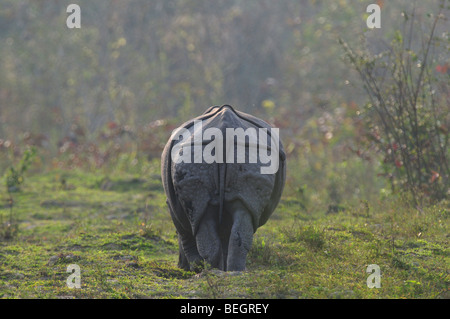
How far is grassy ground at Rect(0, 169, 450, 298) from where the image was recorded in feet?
15.9

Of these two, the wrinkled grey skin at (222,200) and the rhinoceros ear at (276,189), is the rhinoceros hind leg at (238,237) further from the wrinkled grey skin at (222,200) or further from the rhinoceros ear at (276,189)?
the rhinoceros ear at (276,189)

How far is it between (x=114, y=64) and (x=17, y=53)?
126 inches

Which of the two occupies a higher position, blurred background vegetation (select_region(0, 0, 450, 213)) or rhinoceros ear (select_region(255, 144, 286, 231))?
blurred background vegetation (select_region(0, 0, 450, 213))

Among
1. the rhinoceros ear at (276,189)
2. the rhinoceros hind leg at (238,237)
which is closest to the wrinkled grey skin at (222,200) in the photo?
the rhinoceros hind leg at (238,237)

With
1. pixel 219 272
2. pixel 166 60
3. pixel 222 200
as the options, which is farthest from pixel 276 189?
pixel 166 60

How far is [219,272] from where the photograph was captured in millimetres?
5137

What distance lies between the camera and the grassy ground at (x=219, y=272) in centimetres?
485

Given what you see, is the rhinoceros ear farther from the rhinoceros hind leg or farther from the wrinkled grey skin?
the rhinoceros hind leg

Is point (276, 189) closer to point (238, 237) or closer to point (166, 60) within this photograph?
point (238, 237)

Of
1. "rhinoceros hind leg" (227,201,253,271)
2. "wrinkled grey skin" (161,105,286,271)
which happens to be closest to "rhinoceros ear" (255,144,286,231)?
"wrinkled grey skin" (161,105,286,271)

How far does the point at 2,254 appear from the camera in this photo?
6.73 metres

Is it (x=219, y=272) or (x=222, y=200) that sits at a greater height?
(x=222, y=200)

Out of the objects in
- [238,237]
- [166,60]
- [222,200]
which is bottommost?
[238,237]

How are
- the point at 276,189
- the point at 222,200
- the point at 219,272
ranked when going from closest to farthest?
the point at 219,272 → the point at 222,200 → the point at 276,189
